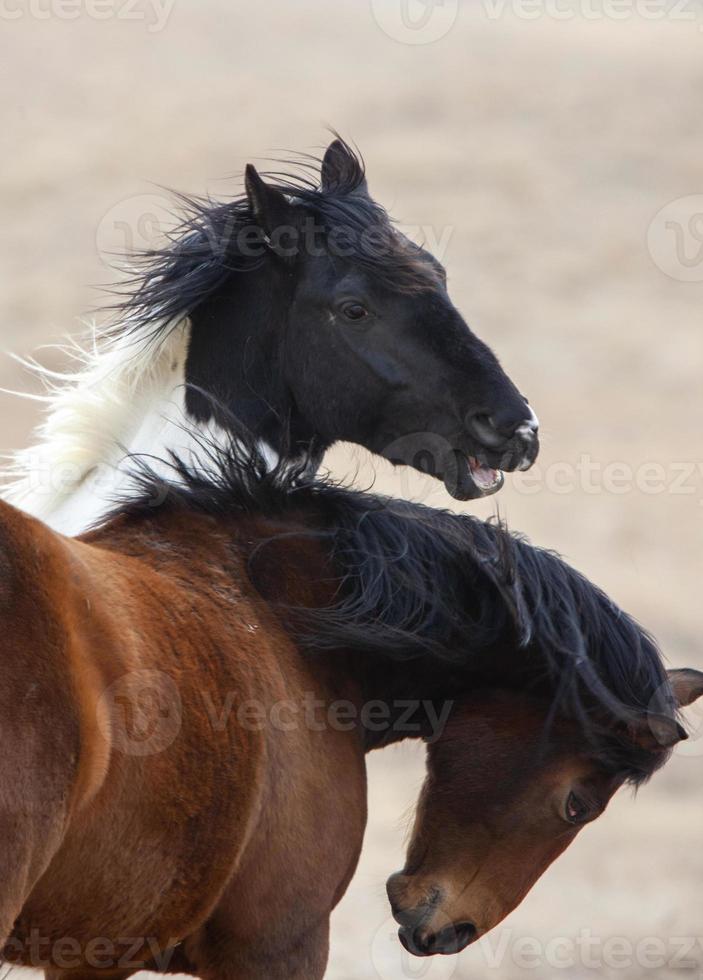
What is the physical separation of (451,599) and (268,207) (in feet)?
4.71

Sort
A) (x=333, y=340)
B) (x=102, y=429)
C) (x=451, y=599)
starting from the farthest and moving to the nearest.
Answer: (x=333, y=340) → (x=102, y=429) → (x=451, y=599)

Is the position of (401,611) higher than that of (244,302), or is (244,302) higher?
(244,302)

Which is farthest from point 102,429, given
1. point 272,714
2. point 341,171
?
point 272,714

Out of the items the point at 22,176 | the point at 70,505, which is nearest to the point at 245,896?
the point at 70,505

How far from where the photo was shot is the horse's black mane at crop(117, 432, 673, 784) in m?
3.03

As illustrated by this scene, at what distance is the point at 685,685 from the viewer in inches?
124

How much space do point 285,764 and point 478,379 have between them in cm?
143

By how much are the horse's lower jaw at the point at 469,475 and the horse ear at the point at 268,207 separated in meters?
0.80

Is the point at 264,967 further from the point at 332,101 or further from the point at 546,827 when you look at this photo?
the point at 332,101

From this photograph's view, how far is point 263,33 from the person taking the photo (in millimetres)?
20828

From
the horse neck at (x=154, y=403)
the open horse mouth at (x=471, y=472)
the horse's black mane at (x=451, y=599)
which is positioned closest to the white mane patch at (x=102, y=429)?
the horse neck at (x=154, y=403)

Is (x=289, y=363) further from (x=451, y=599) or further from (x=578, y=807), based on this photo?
(x=578, y=807)

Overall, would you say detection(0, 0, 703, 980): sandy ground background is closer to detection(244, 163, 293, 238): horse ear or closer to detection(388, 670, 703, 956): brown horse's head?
detection(388, 670, 703, 956): brown horse's head

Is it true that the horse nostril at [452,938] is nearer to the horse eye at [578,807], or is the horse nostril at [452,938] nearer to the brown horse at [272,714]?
the brown horse at [272,714]
